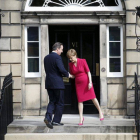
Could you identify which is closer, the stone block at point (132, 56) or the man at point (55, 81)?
the man at point (55, 81)

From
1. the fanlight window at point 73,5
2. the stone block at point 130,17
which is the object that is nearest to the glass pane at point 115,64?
the stone block at point 130,17

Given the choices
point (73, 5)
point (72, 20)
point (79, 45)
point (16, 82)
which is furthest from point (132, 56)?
point (16, 82)

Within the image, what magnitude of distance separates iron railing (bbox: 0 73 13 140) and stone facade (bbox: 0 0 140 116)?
2.03 feet

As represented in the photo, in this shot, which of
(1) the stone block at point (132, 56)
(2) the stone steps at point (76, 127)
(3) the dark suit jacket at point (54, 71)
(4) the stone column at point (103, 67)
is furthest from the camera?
(4) the stone column at point (103, 67)

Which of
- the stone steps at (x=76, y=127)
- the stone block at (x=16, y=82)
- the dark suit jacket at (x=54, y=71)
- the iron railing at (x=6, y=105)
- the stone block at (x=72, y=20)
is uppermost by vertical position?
the stone block at (x=72, y=20)

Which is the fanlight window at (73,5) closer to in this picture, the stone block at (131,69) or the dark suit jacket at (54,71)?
the stone block at (131,69)

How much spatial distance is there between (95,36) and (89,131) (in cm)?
292

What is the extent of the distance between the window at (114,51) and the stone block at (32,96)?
6.05 ft

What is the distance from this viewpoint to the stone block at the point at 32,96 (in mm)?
10578

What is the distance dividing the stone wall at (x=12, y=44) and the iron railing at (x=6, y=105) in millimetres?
546

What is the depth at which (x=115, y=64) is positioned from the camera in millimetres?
10711

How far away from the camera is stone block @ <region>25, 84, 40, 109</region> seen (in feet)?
34.7

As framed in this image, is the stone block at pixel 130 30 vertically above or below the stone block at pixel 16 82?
above

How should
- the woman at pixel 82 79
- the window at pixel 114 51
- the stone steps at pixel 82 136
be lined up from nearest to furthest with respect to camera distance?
the stone steps at pixel 82 136 < the woman at pixel 82 79 < the window at pixel 114 51
